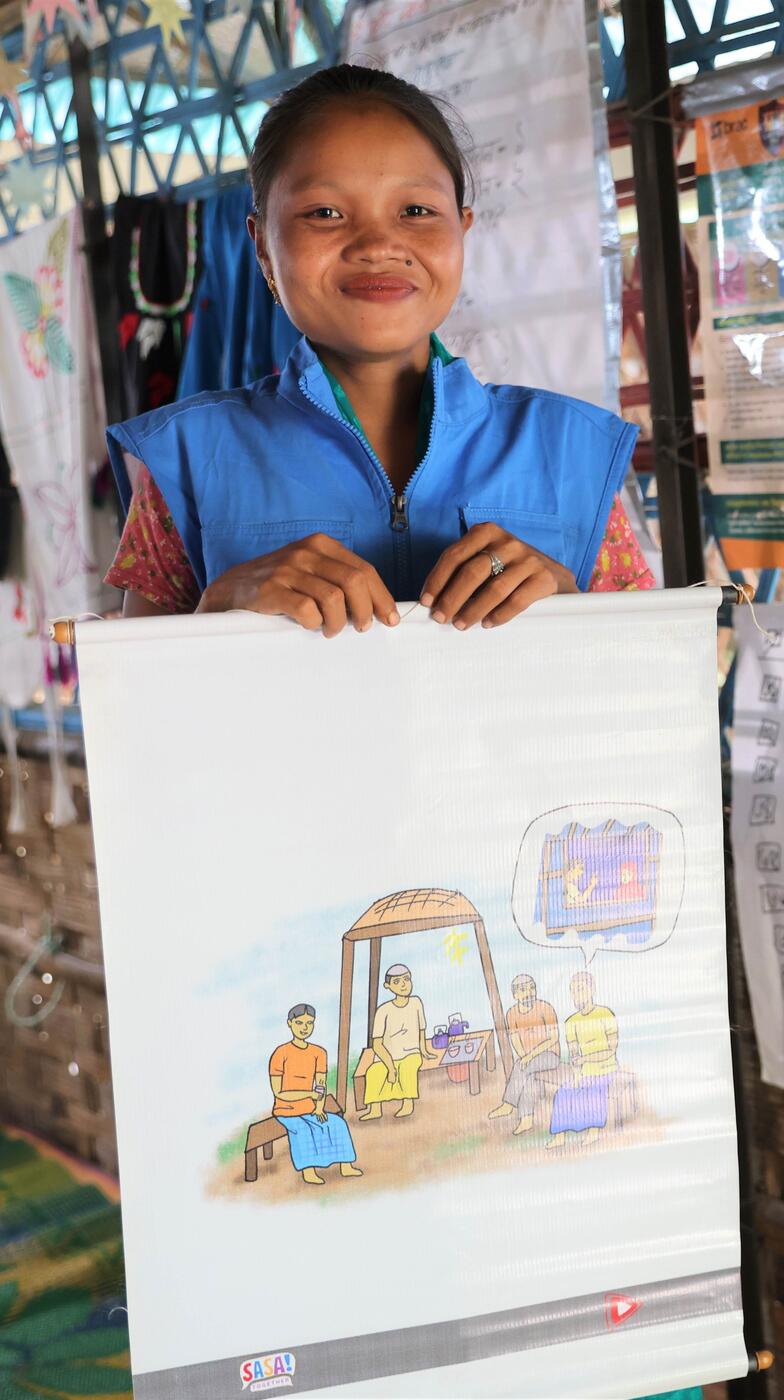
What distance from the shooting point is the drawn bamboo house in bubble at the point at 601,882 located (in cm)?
93

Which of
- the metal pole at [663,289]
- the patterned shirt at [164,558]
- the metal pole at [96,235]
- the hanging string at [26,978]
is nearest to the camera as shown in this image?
the patterned shirt at [164,558]

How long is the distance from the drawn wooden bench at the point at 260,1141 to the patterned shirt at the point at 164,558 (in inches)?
18.3

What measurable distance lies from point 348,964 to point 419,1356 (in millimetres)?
291

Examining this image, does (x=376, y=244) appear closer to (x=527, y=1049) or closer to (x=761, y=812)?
(x=527, y=1049)

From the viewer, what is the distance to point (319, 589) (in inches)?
33.4

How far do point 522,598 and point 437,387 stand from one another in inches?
9.9

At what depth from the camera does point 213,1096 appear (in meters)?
0.86

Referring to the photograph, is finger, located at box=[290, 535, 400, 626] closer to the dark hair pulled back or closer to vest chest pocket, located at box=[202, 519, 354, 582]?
vest chest pocket, located at box=[202, 519, 354, 582]

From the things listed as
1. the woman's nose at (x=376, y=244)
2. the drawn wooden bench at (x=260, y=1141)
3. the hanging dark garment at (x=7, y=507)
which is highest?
the hanging dark garment at (x=7, y=507)

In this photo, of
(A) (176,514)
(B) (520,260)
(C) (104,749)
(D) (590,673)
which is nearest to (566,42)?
(B) (520,260)

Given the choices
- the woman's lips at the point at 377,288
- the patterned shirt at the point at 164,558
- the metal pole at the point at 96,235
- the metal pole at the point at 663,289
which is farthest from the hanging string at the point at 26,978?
the woman's lips at the point at 377,288

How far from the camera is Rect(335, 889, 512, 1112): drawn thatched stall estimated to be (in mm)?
878

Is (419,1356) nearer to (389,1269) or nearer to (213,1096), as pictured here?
(389,1269)

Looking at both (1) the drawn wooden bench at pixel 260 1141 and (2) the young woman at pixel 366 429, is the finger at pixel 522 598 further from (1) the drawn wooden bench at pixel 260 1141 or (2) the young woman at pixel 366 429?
(1) the drawn wooden bench at pixel 260 1141
